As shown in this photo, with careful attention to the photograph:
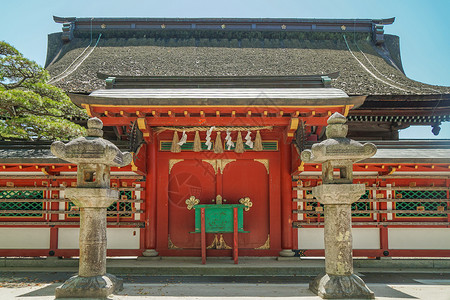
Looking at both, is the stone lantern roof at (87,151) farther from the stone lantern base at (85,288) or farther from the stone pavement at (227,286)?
the stone pavement at (227,286)

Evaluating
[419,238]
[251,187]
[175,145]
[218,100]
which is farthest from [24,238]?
[419,238]

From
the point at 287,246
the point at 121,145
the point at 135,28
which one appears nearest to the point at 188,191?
the point at 121,145

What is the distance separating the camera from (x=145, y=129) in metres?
10.4

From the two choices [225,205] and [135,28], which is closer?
[225,205]

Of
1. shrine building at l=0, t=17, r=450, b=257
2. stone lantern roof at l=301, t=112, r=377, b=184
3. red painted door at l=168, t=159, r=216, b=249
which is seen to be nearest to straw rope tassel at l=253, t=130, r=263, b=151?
shrine building at l=0, t=17, r=450, b=257

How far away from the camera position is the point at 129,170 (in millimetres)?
10758

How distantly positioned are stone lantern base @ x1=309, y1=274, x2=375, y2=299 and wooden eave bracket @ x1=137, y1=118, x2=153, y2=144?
19.1 feet

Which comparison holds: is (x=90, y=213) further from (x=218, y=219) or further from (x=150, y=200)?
(x=218, y=219)

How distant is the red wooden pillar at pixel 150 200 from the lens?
10969mm

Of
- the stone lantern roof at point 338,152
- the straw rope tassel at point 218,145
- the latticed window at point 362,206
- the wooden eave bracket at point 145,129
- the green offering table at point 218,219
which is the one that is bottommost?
the green offering table at point 218,219

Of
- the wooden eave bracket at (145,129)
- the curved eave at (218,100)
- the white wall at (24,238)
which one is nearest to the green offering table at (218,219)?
the wooden eave bracket at (145,129)

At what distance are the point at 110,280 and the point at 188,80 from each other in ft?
20.6

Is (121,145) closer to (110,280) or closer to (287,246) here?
(110,280)

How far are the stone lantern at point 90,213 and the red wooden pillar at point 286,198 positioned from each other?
522 centimetres
